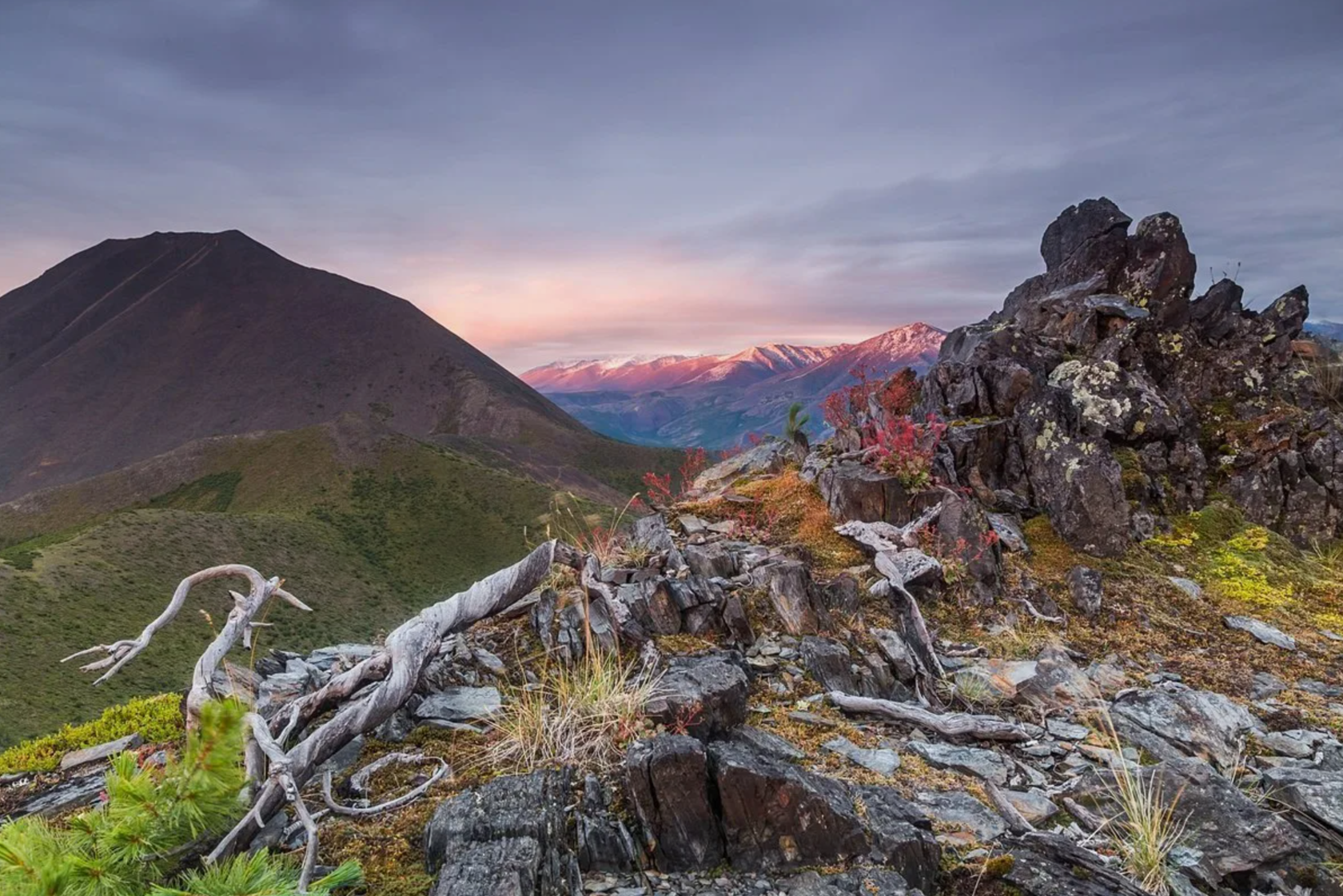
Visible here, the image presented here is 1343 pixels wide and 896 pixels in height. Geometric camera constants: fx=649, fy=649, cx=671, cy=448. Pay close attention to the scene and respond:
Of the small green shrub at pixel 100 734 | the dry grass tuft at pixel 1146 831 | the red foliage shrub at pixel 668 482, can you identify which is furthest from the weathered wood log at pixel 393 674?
the dry grass tuft at pixel 1146 831

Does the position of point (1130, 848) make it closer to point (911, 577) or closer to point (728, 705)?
point (728, 705)

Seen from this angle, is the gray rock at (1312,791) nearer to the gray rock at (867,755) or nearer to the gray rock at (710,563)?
the gray rock at (867,755)

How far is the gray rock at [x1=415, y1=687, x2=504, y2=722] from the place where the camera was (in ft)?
19.7

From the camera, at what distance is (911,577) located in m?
9.52

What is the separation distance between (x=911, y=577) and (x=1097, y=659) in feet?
8.06

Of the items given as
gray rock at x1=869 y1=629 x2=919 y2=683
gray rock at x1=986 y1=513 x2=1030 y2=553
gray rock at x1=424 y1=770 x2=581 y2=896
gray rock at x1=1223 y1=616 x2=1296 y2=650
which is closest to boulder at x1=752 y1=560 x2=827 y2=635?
gray rock at x1=869 y1=629 x2=919 y2=683

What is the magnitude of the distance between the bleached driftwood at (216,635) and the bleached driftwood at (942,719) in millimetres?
5124

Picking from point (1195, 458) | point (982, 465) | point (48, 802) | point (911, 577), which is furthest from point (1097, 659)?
point (48, 802)

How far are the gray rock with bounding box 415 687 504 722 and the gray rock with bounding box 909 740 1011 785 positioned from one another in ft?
12.7

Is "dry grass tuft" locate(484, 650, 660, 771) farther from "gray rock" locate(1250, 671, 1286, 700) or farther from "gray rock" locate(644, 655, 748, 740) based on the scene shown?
"gray rock" locate(1250, 671, 1286, 700)

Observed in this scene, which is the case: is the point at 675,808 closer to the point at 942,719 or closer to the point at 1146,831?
the point at 1146,831

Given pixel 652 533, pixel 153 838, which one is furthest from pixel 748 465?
pixel 153 838

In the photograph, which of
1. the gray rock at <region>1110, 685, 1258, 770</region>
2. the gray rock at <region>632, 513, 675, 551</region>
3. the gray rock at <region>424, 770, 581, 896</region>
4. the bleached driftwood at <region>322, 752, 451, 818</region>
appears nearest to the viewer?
the gray rock at <region>424, 770, 581, 896</region>

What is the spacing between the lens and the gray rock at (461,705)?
19.7 ft
